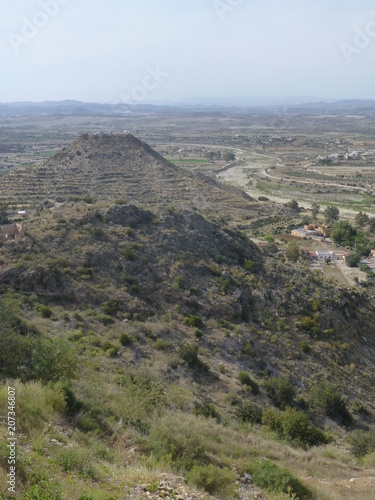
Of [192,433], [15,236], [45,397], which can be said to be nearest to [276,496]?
[192,433]

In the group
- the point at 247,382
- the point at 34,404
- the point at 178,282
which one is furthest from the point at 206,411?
the point at 178,282

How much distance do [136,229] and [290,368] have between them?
→ 475 inches

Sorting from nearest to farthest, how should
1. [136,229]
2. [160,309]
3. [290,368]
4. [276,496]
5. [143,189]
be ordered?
[276,496] → [290,368] → [160,309] → [136,229] → [143,189]

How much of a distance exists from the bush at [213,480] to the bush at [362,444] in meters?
6.06

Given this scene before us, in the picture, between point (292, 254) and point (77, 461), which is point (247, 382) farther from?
point (292, 254)

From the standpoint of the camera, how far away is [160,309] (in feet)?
64.4

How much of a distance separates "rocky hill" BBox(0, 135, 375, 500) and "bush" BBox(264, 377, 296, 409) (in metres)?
0.05

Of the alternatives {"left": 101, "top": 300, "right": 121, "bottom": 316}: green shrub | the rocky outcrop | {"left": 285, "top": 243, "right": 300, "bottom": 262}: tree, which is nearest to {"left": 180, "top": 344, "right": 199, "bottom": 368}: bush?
{"left": 101, "top": 300, "right": 121, "bottom": 316}: green shrub

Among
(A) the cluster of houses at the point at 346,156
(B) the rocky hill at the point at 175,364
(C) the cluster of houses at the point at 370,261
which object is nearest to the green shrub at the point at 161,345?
(B) the rocky hill at the point at 175,364

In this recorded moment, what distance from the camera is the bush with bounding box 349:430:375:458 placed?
1221 centimetres

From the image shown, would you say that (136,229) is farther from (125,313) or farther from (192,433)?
(192,433)

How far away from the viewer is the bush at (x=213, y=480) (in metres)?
7.58

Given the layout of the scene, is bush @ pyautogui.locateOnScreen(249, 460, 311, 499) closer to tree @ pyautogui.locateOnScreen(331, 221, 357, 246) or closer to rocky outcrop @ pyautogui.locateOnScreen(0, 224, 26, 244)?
rocky outcrop @ pyautogui.locateOnScreen(0, 224, 26, 244)

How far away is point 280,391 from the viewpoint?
50.0ft
